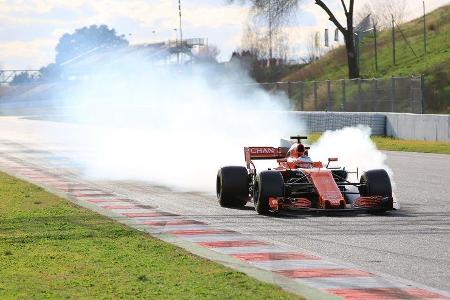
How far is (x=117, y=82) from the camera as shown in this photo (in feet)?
166

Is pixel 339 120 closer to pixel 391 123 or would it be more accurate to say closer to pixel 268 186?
pixel 391 123

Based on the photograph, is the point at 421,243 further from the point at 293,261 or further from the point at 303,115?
the point at 303,115

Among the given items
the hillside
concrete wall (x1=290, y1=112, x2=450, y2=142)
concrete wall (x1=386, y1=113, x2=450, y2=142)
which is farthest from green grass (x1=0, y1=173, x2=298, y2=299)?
the hillside

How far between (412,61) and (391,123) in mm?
25981

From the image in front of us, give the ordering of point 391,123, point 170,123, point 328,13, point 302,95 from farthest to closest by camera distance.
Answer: point 328,13
point 302,95
point 170,123
point 391,123

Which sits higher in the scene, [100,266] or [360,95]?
[360,95]

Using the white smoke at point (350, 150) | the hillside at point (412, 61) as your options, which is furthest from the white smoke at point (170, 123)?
the hillside at point (412, 61)

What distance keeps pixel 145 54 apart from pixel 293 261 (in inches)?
1590

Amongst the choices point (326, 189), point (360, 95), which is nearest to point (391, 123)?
point (360, 95)

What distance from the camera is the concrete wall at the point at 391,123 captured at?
116ft

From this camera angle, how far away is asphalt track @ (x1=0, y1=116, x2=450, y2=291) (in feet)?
39.0

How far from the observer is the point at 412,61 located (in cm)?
6431

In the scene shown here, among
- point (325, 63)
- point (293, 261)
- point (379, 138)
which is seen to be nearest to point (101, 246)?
point (293, 261)

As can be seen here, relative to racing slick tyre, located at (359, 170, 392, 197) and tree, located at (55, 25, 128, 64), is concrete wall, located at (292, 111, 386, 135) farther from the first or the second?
tree, located at (55, 25, 128, 64)
